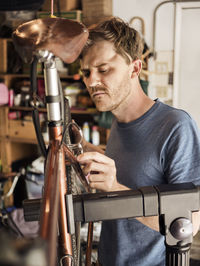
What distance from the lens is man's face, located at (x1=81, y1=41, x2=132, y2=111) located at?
36.2 inches

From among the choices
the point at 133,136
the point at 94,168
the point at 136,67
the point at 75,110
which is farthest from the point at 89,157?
the point at 75,110

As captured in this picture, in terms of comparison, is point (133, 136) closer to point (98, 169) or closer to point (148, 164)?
point (148, 164)

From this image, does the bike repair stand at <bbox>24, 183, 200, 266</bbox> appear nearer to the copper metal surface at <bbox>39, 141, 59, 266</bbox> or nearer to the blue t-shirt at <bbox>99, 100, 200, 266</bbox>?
the copper metal surface at <bbox>39, 141, 59, 266</bbox>

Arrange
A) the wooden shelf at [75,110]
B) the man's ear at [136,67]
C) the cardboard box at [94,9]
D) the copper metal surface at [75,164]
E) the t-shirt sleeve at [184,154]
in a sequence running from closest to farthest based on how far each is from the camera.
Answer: the copper metal surface at [75,164], the t-shirt sleeve at [184,154], the man's ear at [136,67], the cardboard box at [94,9], the wooden shelf at [75,110]

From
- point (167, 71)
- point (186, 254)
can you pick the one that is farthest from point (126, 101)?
point (167, 71)

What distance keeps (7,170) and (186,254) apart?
3.10 meters

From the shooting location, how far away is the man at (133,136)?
0.89m

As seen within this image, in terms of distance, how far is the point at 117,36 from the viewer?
39.8 inches

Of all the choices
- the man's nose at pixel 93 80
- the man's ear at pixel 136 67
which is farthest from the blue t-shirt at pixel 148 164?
the man's nose at pixel 93 80

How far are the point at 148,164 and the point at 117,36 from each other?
43cm

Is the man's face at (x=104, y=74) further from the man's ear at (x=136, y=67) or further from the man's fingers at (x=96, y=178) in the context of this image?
the man's fingers at (x=96, y=178)

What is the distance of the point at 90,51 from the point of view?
0.97 meters

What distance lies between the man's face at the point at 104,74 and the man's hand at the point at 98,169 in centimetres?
33

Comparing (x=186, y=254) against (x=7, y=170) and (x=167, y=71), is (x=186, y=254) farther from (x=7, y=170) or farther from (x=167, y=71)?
(x=7, y=170)
